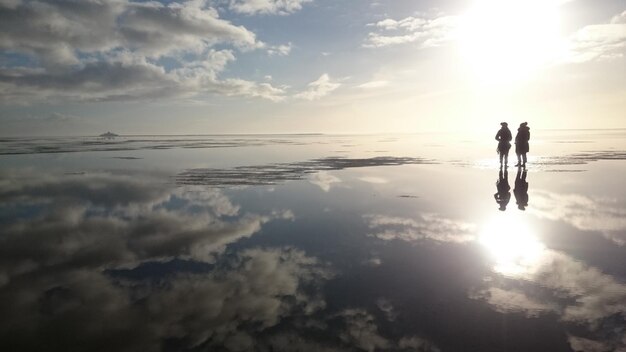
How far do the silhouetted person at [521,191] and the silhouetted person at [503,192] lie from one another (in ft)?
1.11

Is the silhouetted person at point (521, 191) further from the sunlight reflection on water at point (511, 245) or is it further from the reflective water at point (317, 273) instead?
→ the sunlight reflection on water at point (511, 245)

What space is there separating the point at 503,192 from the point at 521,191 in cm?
95

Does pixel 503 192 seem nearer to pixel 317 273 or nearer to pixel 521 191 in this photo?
pixel 521 191

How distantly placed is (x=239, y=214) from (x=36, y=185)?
13982mm

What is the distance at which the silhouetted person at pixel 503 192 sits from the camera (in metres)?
14.5

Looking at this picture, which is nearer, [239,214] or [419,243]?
[419,243]

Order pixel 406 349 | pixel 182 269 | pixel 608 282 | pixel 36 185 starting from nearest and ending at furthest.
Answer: pixel 406 349
pixel 608 282
pixel 182 269
pixel 36 185

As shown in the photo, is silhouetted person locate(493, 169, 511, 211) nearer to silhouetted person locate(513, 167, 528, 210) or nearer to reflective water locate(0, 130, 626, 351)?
reflective water locate(0, 130, 626, 351)

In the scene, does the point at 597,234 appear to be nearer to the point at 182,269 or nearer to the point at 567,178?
the point at 182,269

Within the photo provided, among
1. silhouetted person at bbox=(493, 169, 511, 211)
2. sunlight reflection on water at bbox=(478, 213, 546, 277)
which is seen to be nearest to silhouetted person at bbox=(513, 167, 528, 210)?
silhouetted person at bbox=(493, 169, 511, 211)

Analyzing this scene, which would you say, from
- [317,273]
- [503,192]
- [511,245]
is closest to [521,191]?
[503,192]

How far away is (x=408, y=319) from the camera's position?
582 cm

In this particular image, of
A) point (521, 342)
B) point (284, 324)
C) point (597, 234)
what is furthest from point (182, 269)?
point (597, 234)

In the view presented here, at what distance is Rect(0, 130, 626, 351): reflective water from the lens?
5.45 metres
